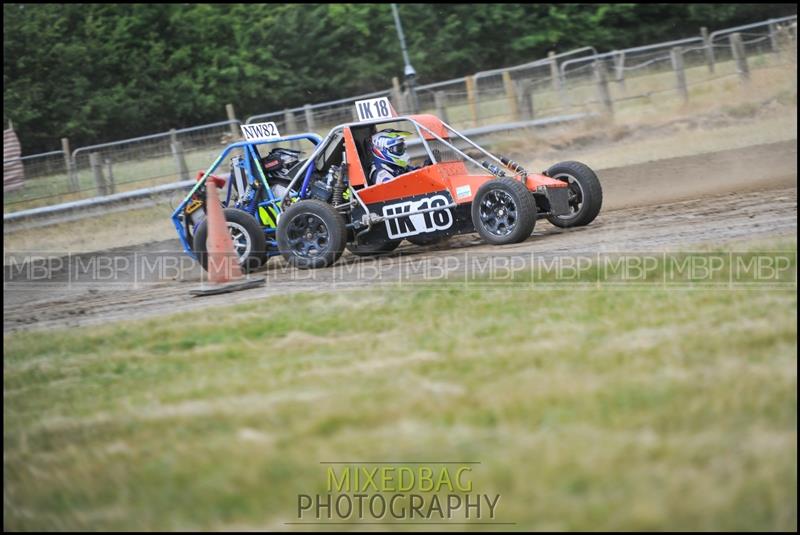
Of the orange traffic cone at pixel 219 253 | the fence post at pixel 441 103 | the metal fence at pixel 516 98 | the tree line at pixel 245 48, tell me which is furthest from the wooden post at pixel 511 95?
the tree line at pixel 245 48

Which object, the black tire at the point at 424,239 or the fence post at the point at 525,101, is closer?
the black tire at the point at 424,239

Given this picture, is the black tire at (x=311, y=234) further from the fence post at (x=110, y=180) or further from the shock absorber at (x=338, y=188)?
the fence post at (x=110, y=180)

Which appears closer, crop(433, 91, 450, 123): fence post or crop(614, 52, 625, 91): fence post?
crop(433, 91, 450, 123): fence post

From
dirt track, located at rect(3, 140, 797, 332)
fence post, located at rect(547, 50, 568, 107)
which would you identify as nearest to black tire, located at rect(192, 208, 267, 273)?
dirt track, located at rect(3, 140, 797, 332)

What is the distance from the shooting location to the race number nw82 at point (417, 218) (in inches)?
405

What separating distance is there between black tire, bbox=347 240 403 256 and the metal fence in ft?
30.2

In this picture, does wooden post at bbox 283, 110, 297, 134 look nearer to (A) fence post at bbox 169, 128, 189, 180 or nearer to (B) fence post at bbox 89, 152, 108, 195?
(A) fence post at bbox 169, 128, 189, 180

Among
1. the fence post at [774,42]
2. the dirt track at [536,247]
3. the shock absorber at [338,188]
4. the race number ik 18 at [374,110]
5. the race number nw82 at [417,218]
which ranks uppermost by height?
the fence post at [774,42]

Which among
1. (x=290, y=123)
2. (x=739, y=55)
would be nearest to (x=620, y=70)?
(x=739, y=55)

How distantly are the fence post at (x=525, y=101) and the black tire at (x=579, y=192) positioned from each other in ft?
36.7

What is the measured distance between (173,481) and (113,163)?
16261mm

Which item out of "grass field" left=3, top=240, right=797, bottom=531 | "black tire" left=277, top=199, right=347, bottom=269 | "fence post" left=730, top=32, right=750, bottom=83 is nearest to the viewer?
"grass field" left=3, top=240, right=797, bottom=531

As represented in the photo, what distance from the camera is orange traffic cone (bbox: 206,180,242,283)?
9.77m

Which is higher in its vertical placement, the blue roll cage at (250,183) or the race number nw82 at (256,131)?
the race number nw82 at (256,131)
